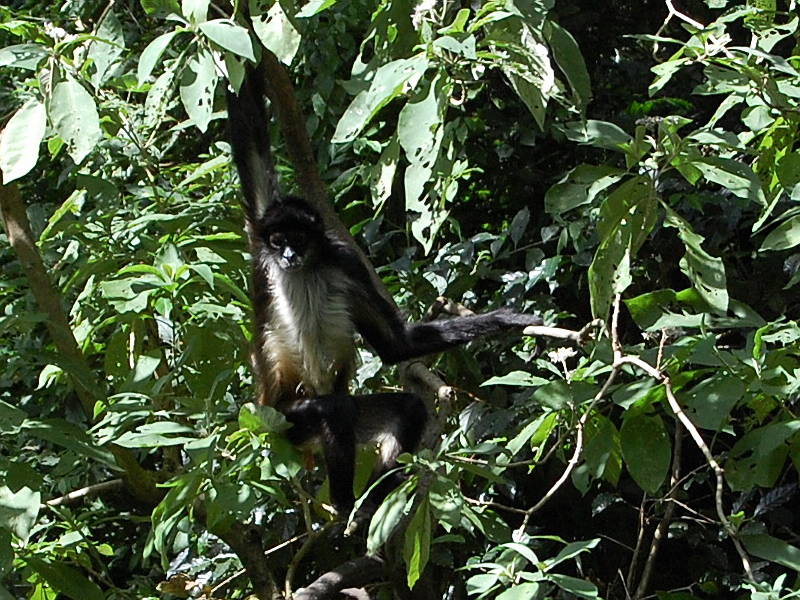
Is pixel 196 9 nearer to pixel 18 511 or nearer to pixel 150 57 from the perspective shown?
pixel 150 57

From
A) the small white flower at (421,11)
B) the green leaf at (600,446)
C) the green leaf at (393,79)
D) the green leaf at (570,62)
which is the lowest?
the green leaf at (600,446)

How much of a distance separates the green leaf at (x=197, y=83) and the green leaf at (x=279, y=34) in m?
0.12

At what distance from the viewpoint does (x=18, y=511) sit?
7.69ft

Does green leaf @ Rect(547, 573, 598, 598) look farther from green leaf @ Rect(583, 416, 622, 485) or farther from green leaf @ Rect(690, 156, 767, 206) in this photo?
green leaf @ Rect(690, 156, 767, 206)

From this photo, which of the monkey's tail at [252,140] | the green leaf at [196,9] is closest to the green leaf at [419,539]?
the green leaf at [196,9]

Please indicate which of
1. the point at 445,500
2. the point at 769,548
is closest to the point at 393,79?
the point at 445,500

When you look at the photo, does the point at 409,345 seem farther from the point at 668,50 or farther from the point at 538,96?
the point at 668,50

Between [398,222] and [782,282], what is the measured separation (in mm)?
1823

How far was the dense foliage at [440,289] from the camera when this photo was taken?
2318mm

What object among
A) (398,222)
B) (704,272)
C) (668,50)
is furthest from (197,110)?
(668,50)

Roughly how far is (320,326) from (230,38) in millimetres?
2870

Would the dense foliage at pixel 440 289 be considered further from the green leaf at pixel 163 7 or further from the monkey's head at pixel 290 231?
the monkey's head at pixel 290 231

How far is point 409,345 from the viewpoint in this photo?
4.21 metres

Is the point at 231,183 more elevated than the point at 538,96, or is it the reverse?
the point at 538,96
